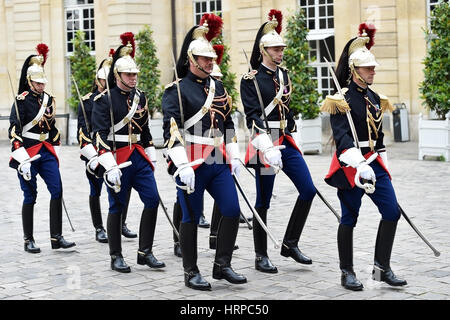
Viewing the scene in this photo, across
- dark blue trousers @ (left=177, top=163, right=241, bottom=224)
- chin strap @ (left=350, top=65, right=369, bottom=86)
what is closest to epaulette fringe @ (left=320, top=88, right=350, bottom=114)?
chin strap @ (left=350, top=65, right=369, bottom=86)

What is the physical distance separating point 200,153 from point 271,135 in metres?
0.92

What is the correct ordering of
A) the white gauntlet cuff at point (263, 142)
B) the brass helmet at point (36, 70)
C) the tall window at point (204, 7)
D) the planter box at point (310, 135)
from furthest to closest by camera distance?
the tall window at point (204, 7) < the planter box at point (310, 135) < the brass helmet at point (36, 70) < the white gauntlet cuff at point (263, 142)

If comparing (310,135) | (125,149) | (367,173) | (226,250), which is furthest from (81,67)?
(367,173)

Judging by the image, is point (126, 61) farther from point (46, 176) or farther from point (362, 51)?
point (362, 51)

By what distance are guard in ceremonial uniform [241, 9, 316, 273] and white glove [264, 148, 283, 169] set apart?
Answer: 8.3 inches

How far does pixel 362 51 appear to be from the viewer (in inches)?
255

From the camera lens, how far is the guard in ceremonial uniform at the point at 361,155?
6.32m

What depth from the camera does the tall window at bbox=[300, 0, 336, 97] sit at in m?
20.8

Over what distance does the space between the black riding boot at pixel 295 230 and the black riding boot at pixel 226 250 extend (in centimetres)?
86

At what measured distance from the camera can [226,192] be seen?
6.52 metres

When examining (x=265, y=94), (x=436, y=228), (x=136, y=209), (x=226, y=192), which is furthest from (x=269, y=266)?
(x=136, y=209)

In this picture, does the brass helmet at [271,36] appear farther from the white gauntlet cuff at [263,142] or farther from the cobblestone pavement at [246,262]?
the cobblestone pavement at [246,262]

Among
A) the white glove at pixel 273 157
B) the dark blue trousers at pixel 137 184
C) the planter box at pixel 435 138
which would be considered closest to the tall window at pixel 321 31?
the planter box at pixel 435 138
